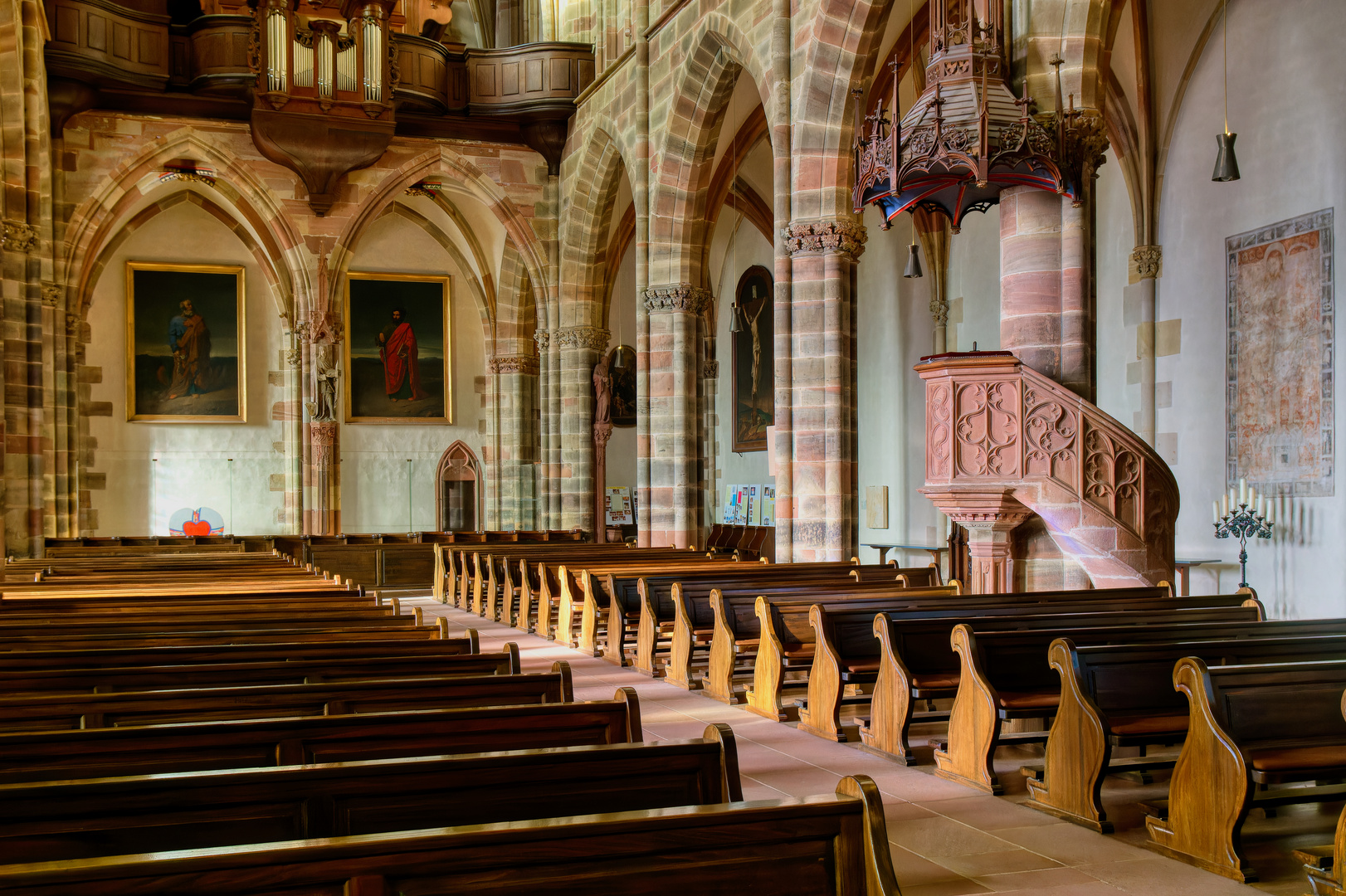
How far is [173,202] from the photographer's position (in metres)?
23.5

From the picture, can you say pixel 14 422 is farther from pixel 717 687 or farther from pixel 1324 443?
pixel 1324 443

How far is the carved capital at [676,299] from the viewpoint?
54.1ft

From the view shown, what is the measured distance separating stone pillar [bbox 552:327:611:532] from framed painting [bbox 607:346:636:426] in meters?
5.63

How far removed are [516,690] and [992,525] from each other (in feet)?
17.5

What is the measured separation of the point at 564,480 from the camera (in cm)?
2098

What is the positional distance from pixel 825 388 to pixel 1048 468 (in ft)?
14.8

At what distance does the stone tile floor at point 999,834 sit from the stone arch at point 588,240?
47.6 ft

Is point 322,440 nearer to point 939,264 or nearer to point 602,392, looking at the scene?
point 602,392

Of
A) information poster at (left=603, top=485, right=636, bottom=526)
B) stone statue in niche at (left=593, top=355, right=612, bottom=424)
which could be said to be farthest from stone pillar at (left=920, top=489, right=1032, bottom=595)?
information poster at (left=603, top=485, right=636, bottom=526)

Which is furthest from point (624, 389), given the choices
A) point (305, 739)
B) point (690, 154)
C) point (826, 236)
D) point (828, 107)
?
point (305, 739)

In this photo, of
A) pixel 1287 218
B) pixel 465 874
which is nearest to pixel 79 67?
pixel 1287 218

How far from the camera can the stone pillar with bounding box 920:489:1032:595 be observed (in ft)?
27.3

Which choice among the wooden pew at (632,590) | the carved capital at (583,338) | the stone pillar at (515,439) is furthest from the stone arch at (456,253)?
the wooden pew at (632,590)

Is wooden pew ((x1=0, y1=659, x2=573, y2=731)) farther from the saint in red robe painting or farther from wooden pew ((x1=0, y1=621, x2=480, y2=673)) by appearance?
the saint in red robe painting
